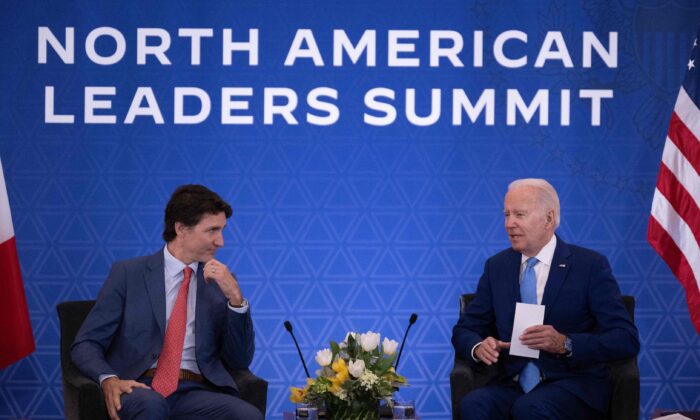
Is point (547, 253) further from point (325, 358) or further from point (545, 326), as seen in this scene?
point (325, 358)

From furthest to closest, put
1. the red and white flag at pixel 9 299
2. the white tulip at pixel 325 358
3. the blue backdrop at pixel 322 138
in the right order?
the blue backdrop at pixel 322 138 → the red and white flag at pixel 9 299 → the white tulip at pixel 325 358

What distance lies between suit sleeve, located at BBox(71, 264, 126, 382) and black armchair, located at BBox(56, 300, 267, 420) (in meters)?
0.07

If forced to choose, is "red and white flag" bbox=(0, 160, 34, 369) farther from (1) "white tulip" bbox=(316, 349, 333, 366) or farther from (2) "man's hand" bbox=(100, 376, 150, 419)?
(1) "white tulip" bbox=(316, 349, 333, 366)

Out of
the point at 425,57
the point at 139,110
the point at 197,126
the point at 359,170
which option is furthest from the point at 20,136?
the point at 425,57

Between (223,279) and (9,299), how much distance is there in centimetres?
175

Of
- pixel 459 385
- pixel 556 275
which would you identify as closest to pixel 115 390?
pixel 459 385

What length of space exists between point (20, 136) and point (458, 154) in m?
2.62

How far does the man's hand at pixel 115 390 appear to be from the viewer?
143 inches

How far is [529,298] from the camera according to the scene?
4.11m

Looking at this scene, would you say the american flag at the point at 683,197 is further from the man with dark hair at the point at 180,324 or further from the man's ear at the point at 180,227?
the man's ear at the point at 180,227

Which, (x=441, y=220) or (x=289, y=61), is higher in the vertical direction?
(x=289, y=61)

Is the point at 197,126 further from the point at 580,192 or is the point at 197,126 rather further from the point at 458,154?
the point at 580,192

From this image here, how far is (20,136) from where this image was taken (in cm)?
539

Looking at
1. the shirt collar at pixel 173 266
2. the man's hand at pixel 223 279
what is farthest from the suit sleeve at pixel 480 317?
the shirt collar at pixel 173 266
